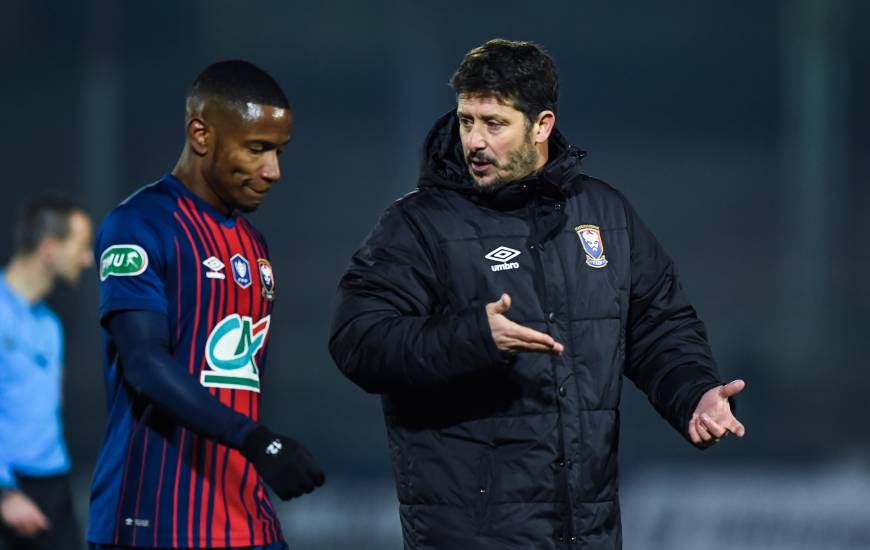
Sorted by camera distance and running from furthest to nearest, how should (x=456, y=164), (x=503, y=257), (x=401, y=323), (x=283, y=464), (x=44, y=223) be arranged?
(x=44, y=223), (x=456, y=164), (x=503, y=257), (x=401, y=323), (x=283, y=464)

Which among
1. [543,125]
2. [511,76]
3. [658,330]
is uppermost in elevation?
[511,76]

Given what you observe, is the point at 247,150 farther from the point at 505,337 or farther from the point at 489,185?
the point at 505,337

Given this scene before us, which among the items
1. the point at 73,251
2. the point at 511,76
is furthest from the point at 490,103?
the point at 73,251

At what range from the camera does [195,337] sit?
237 centimetres

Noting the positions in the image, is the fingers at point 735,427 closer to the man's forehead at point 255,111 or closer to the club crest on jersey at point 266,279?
the club crest on jersey at point 266,279

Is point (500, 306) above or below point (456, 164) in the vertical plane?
below

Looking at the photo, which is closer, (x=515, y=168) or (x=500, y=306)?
(x=500, y=306)

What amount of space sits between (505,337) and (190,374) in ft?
1.83

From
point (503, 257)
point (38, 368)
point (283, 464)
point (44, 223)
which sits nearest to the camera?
point (283, 464)

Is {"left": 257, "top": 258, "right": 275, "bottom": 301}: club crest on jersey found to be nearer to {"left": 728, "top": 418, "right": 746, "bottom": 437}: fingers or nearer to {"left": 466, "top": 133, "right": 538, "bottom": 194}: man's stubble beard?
{"left": 466, "top": 133, "right": 538, "bottom": 194}: man's stubble beard

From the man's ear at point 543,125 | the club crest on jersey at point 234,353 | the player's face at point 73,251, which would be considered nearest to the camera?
the club crest on jersey at point 234,353

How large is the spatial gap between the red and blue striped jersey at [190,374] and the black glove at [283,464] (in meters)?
0.17

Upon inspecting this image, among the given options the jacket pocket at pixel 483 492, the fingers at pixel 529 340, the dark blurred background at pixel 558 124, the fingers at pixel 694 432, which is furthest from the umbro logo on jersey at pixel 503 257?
the dark blurred background at pixel 558 124

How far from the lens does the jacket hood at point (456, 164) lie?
2.58 meters
